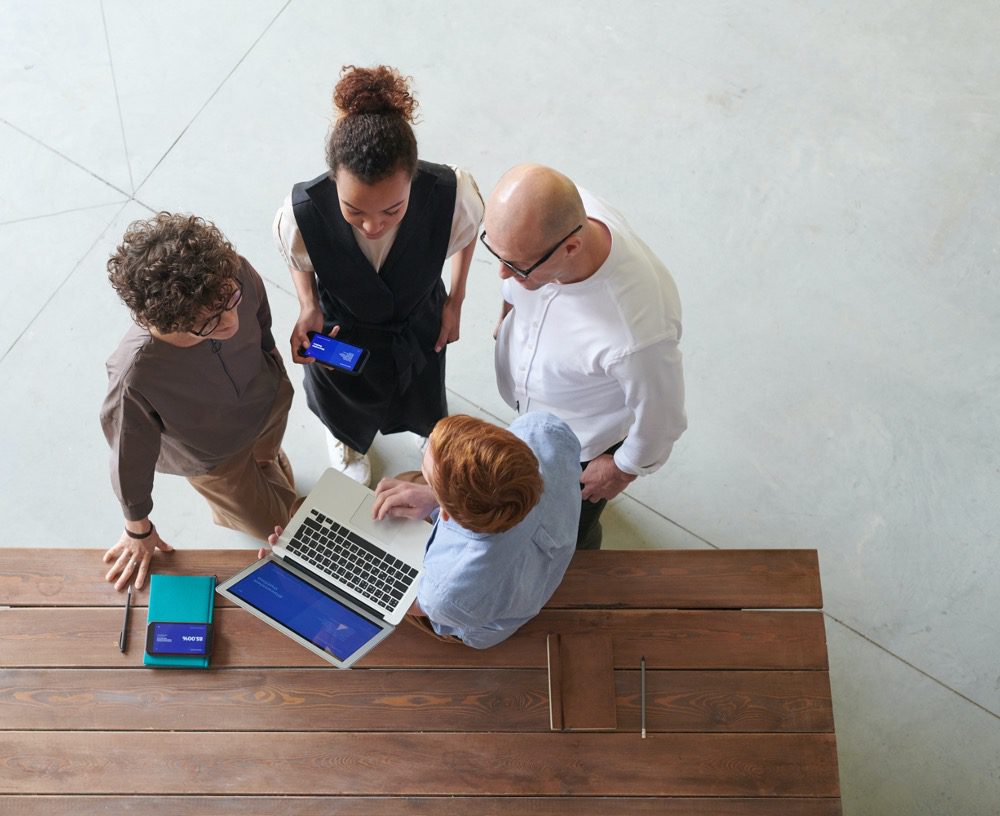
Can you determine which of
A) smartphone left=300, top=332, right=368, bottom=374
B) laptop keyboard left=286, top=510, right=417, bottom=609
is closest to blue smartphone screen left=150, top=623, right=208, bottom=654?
laptop keyboard left=286, top=510, right=417, bottom=609

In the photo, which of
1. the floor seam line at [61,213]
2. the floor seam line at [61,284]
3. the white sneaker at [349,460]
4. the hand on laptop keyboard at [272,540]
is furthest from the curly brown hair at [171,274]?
the floor seam line at [61,213]

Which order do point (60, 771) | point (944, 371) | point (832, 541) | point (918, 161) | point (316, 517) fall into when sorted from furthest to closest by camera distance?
1. point (918, 161)
2. point (944, 371)
3. point (832, 541)
4. point (316, 517)
5. point (60, 771)

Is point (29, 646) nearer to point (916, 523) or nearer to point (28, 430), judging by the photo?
point (28, 430)

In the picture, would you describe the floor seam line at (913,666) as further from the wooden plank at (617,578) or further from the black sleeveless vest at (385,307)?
the black sleeveless vest at (385,307)

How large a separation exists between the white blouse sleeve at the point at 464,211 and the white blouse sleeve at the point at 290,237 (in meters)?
0.36

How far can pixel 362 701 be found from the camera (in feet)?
6.81

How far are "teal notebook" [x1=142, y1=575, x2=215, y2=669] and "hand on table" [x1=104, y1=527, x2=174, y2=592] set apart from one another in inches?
1.4

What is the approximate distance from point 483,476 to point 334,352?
0.92m

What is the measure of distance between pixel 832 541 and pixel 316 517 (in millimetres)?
1852

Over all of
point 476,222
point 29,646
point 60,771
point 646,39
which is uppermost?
point 646,39

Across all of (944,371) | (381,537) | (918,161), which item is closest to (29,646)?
(381,537)

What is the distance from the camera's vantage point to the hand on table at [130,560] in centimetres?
215

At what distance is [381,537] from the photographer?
2139mm

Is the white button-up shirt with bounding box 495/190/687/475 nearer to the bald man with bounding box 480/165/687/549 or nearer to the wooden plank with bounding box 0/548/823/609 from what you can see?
the bald man with bounding box 480/165/687/549
